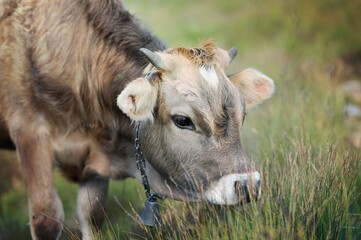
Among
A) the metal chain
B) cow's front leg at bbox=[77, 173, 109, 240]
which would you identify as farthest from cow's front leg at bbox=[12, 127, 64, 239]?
the metal chain

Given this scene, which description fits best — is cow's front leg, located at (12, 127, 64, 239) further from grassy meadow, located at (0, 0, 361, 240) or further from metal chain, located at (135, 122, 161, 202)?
metal chain, located at (135, 122, 161, 202)

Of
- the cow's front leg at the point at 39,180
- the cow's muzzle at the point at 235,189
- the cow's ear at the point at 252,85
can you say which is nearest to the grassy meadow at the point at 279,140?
the cow's muzzle at the point at 235,189

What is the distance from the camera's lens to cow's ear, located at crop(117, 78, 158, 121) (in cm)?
546

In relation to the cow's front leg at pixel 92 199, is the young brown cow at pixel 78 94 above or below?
above

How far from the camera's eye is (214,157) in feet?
18.1

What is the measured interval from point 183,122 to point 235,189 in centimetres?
62

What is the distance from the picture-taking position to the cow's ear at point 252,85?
615 cm

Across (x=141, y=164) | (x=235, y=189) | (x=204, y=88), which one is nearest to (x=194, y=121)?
(x=204, y=88)

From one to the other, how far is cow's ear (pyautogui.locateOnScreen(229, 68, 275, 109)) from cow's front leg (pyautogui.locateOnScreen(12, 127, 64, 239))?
1.54 meters

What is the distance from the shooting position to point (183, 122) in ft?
18.5

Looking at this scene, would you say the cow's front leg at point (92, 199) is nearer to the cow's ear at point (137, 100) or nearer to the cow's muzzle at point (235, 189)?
the cow's ear at point (137, 100)

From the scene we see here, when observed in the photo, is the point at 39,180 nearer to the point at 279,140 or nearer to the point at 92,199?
the point at 92,199

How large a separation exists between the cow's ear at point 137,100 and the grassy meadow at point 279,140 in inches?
23.9

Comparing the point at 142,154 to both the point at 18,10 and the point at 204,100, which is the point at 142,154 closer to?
the point at 204,100
